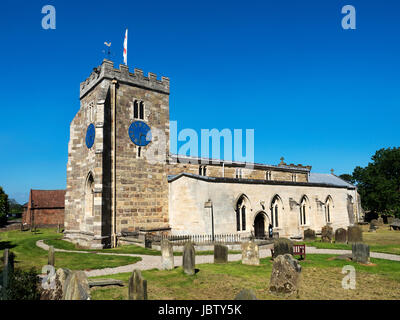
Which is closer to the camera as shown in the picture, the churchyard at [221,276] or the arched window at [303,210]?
the churchyard at [221,276]

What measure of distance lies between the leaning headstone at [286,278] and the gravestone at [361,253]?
7.83 meters

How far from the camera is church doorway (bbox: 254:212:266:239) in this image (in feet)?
94.6

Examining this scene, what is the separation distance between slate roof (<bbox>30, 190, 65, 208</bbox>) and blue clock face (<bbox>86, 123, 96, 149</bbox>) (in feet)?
86.9

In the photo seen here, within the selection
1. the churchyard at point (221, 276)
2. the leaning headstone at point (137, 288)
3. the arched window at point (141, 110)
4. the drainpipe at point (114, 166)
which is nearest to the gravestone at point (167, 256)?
the churchyard at point (221, 276)

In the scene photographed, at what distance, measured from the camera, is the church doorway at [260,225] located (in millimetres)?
28841

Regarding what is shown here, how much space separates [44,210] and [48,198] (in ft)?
8.34

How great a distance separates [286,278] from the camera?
34.5 feet

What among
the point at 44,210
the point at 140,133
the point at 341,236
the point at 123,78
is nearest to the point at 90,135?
the point at 140,133

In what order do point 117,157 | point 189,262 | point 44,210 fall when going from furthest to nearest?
point 44,210 → point 117,157 → point 189,262

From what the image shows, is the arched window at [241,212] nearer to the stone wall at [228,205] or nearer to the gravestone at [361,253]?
the stone wall at [228,205]

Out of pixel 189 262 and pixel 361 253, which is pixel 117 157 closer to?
pixel 189 262

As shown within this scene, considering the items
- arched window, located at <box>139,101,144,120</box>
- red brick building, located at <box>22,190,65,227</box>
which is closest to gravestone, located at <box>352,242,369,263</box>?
arched window, located at <box>139,101,144,120</box>
